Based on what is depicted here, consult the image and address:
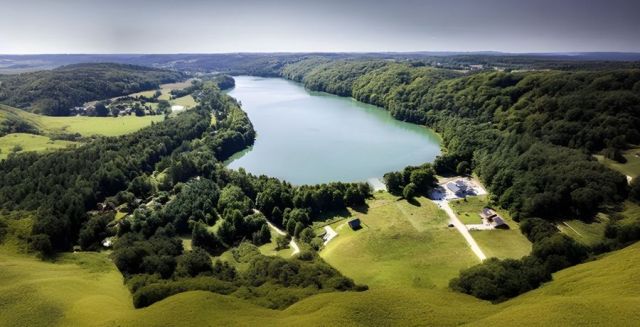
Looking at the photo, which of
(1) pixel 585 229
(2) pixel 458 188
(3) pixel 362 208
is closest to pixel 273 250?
(3) pixel 362 208

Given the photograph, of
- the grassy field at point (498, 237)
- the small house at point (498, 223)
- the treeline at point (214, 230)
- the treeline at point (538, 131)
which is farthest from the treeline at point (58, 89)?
the small house at point (498, 223)

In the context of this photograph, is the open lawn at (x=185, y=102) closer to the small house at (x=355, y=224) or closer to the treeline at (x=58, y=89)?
the treeline at (x=58, y=89)

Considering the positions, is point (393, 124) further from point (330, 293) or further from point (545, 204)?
point (330, 293)

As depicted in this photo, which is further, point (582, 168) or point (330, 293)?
point (582, 168)

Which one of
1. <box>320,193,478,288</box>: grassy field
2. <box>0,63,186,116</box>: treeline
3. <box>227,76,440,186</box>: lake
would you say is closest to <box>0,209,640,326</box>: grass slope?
<box>320,193,478,288</box>: grassy field

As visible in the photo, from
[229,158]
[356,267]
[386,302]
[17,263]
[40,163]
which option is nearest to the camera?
[386,302]

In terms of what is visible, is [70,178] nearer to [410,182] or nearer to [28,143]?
[28,143]

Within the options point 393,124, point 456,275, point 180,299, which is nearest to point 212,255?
point 180,299
